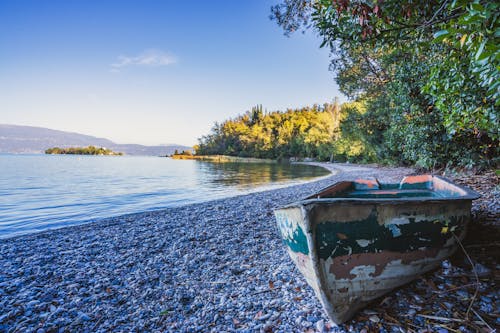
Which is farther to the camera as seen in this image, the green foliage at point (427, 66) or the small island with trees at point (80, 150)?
the small island with trees at point (80, 150)

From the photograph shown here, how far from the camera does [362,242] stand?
2.00 meters

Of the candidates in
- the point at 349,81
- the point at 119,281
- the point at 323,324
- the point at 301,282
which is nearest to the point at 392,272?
the point at 323,324

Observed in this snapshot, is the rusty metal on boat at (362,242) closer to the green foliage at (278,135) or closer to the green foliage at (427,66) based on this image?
the green foliage at (427,66)

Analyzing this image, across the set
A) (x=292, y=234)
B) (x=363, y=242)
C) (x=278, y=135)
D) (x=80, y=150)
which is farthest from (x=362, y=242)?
(x=80, y=150)

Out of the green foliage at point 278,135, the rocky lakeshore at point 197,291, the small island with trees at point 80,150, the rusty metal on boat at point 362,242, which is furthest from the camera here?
the small island with trees at point 80,150

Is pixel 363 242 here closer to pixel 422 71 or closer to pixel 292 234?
pixel 292 234

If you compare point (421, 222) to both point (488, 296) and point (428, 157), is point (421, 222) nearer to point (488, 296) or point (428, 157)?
point (488, 296)

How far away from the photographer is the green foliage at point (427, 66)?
218 centimetres

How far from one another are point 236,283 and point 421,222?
216 centimetres

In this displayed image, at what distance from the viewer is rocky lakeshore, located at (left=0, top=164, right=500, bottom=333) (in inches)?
80.9

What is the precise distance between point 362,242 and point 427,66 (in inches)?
302

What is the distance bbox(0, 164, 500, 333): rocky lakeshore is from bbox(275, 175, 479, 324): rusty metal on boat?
0.74ft

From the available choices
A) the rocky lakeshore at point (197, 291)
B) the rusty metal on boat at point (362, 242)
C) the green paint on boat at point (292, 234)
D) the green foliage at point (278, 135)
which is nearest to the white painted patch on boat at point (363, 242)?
the rusty metal on boat at point (362, 242)

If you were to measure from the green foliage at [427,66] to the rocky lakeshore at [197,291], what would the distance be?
74.8 inches
